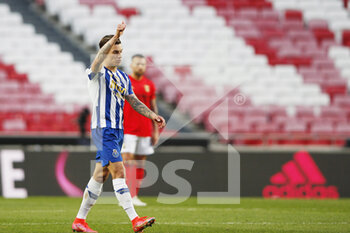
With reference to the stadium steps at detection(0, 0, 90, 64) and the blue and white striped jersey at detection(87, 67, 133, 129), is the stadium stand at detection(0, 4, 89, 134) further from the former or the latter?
the blue and white striped jersey at detection(87, 67, 133, 129)

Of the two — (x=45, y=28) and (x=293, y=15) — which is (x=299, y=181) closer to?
(x=293, y=15)

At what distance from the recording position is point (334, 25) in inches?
689

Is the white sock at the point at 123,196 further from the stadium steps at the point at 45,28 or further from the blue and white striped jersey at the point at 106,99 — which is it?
the stadium steps at the point at 45,28

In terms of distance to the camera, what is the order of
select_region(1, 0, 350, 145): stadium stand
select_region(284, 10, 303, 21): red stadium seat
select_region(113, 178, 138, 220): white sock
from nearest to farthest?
1. select_region(113, 178, 138, 220): white sock
2. select_region(1, 0, 350, 145): stadium stand
3. select_region(284, 10, 303, 21): red stadium seat

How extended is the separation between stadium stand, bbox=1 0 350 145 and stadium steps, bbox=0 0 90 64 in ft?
1.63

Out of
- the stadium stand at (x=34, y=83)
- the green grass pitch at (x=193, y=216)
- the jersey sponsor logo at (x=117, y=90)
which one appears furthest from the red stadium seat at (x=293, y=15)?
the jersey sponsor logo at (x=117, y=90)

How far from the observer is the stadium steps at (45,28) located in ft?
52.5

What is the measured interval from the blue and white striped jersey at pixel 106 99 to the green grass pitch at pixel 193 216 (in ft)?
Answer: 3.58

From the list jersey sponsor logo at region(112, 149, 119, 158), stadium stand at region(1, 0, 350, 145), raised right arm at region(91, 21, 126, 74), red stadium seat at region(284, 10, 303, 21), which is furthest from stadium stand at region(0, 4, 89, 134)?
raised right arm at region(91, 21, 126, 74)

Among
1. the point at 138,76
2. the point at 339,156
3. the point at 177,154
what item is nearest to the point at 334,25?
the point at 339,156

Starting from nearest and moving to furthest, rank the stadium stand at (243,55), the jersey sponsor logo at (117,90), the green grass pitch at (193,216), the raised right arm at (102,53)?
the raised right arm at (102,53) → the jersey sponsor logo at (117,90) → the green grass pitch at (193,216) → the stadium stand at (243,55)

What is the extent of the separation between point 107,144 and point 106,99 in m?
0.42

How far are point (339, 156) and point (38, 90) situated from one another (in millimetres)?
7574

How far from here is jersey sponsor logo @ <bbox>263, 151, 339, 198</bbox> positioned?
33.3 ft
